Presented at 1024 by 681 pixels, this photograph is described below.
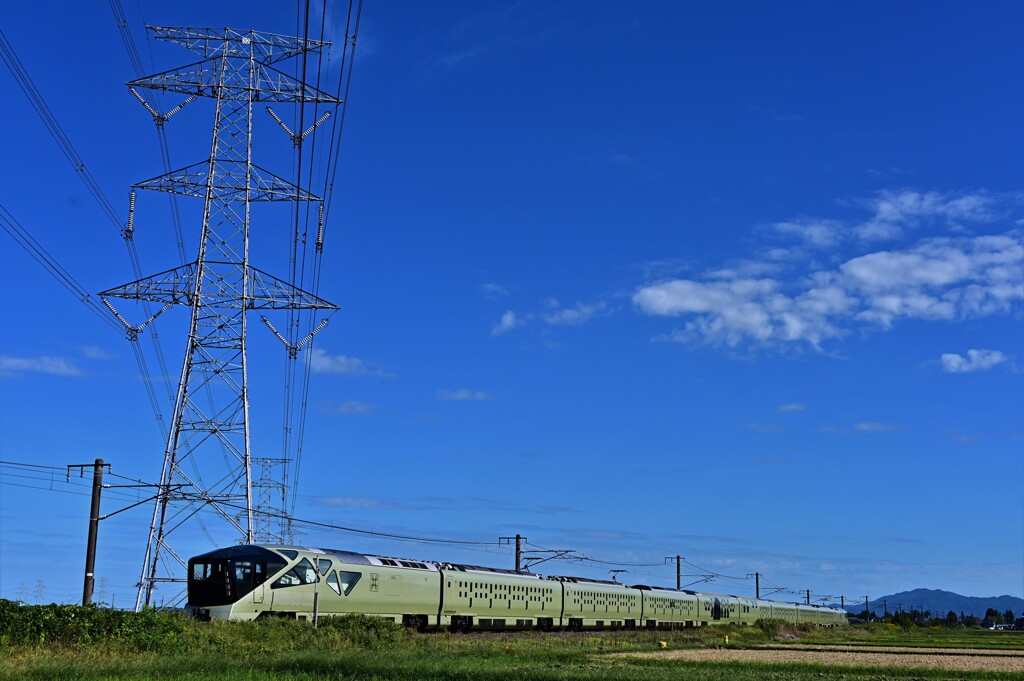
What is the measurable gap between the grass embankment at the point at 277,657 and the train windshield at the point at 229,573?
285 centimetres

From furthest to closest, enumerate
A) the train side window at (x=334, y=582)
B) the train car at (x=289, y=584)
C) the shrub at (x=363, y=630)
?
the train side window at (x=334, y=582), the train car at (x=289, y=584), the shrub at (x=363, y=630)

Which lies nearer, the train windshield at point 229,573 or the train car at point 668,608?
the train windshield at point 229,573

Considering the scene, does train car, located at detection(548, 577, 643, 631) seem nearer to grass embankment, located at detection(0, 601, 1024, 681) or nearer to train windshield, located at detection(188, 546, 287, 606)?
grass embankment, located at detection(0, 601, 1024, 681)

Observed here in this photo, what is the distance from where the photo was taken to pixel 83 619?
28.3 metres

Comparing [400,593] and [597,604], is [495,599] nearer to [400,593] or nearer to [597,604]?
[400,593]

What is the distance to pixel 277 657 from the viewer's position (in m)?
29.1

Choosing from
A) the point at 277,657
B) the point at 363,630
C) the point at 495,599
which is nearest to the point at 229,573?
the point at 363,630

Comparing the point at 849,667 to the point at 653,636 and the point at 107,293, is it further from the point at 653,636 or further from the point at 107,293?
the point at 107,293

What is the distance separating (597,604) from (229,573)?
30.4 metres

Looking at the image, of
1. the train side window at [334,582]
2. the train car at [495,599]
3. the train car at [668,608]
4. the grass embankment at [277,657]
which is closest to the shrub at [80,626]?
the grass embankment at [277,657]

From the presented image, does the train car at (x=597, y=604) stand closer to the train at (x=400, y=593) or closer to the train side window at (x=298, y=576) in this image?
the train at (x=400, y=593)

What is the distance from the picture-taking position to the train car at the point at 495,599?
47.2m

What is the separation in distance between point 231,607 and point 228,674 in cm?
1166

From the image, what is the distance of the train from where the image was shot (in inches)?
1454
